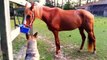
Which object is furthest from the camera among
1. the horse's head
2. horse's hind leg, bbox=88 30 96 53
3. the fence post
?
horse's hind leg, bbox=88 30 96 53

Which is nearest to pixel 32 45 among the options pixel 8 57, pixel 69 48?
pixel 8 57

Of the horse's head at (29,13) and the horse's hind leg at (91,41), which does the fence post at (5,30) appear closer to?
the horse's head at (29,13)

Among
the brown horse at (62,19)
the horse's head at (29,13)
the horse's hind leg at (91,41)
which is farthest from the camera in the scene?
the horse's hind leg at (91,41)

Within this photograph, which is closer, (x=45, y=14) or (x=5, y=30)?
(x=5, y=30)

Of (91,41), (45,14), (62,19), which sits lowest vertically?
(91,41)

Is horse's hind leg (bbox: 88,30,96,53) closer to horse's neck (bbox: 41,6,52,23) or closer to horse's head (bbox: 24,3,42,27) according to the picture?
horse's neck (bbox: 41,6,52,23)

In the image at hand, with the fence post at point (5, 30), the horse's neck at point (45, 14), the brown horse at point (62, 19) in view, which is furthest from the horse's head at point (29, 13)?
the fence post at point (5, 30)

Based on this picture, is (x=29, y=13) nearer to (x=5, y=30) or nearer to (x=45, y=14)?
(x=45, y=14)

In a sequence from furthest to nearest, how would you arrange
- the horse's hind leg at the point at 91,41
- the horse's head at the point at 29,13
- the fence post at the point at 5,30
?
1. the horse's hind leg at the point at 91,41
2. the horse's head at the point at 29,13
3. the fence post at the point at 5,30

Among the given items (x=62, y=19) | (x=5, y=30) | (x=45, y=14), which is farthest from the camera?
(x=62, y=19)

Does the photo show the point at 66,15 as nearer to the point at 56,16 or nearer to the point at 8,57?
the point at 56,16

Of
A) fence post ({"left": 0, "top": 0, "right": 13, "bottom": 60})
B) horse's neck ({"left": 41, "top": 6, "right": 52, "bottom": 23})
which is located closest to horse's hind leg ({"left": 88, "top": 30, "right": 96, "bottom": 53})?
horse's neck ({"left": 41, "top": 6, "right": 52, "bottom": 23})

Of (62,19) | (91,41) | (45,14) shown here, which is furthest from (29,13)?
(91,41)

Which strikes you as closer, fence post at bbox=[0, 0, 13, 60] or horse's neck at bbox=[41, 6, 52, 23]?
fence post at bbox=[0, 0, 13, 60]
